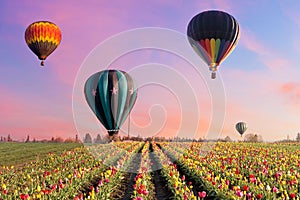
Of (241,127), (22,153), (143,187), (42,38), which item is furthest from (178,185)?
(241,127)

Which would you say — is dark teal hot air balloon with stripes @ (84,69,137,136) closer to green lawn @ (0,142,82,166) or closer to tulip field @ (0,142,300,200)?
tulip field @ (0,142,300,200)

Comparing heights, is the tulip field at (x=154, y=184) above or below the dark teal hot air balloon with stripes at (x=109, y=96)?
below

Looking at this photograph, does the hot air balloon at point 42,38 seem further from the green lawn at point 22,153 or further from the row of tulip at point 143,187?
the row of tulip at point 143,187

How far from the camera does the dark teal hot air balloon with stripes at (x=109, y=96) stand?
1134 inches

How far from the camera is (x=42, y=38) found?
33.6 m

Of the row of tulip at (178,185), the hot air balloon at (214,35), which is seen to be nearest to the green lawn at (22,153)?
the row of tulip at (178,185)

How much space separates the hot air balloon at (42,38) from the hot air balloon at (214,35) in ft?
41.9

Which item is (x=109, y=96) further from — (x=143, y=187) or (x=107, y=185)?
(x=143, y=187)

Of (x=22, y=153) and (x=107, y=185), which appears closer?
(x=107, y=185)

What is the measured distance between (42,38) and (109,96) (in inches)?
385

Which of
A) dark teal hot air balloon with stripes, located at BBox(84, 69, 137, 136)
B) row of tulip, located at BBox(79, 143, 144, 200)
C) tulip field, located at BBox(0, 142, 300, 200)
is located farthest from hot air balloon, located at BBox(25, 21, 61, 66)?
row of tulip, located at BBox(79, 143, 144, 200)

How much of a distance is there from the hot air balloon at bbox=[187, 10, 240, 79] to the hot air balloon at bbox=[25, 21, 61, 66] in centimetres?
1278

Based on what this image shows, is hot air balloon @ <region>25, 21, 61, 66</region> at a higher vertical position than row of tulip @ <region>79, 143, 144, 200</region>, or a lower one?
higher

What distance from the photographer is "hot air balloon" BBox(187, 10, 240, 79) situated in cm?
3016
